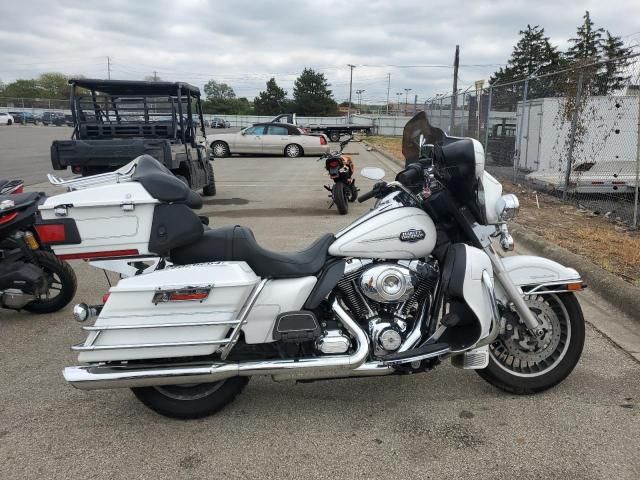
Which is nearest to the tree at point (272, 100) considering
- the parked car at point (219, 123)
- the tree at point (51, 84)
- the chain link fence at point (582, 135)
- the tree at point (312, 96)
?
the tree at point (312, 96)

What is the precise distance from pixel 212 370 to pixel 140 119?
28.3 ft

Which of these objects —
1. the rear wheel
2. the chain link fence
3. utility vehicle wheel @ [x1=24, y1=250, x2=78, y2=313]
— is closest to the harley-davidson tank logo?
utility vehicle wheel @ [x1=24, y1=250, x2=78, y2=313]

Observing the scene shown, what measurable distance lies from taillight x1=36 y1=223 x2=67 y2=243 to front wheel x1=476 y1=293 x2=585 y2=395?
2463mm

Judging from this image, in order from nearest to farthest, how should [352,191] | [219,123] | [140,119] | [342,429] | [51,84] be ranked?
[342,429]
[352,191]
[140,119]
[219,123]
[51,84]

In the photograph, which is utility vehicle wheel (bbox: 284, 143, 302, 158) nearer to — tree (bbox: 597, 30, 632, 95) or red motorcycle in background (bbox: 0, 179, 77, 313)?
tree (bbox: 597, 30, 632, 95)

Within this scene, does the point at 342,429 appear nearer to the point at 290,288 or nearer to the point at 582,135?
the point at 290,288

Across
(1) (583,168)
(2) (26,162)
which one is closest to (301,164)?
(2) (26,162)

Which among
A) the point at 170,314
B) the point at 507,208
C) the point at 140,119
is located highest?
the point at 140,119

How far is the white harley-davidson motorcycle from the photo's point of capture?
2771 millimetres

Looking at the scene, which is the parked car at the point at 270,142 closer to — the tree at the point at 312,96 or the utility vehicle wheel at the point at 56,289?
the utility vehicle wheel at the point at 56,289

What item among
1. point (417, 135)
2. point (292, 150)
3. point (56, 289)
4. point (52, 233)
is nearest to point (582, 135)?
point (417, 135)

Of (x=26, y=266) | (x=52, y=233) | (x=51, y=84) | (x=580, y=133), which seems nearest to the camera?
(x=52, y=233)

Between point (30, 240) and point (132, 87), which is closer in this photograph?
point (30, 240)

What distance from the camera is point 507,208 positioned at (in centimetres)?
288
